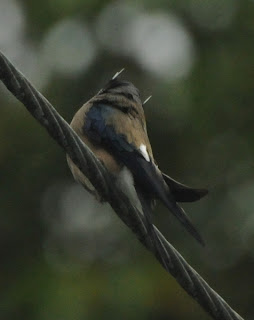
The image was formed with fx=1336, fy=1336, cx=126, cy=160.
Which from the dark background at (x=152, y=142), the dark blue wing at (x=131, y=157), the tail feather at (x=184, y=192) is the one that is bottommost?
the dark background at (x=152, y=142)

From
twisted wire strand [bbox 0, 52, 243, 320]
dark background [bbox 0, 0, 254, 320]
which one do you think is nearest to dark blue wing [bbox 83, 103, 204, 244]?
twisted wire strand [bbox 0, 52, 243, 320]

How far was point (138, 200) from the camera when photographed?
606 centimetres

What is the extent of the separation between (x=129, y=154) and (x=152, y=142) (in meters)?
5.14

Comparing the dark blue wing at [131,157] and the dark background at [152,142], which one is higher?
the dark blue wing at [131,157]

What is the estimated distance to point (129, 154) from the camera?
247 inches

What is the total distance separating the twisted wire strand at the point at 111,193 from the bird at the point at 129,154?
0.50ft

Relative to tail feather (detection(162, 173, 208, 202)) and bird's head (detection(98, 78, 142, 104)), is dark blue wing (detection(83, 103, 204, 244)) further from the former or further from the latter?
bird's head (detection(98, 78, 142, 104))

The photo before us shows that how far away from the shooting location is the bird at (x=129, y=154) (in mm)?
6039

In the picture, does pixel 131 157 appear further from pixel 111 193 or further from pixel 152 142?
pixel 152 142

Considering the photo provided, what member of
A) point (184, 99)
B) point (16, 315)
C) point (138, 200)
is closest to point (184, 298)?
point (16, 315)

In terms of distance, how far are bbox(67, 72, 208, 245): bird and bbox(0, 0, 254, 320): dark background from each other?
3571 mm

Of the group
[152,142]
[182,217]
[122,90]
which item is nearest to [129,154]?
[182,217]

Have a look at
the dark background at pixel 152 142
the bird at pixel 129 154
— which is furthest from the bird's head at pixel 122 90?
the dark background at pixel 152 142

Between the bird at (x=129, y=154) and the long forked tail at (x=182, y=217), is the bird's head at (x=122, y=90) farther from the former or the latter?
the long forked tail at (x=182, y=217)
